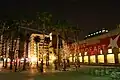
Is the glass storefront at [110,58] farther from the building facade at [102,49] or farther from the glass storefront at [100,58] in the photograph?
the glass storefront at [100,58]

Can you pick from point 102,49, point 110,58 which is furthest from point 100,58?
point 110,58

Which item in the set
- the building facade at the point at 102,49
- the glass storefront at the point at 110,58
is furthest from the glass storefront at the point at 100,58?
the glass storefront at the point at 110,58

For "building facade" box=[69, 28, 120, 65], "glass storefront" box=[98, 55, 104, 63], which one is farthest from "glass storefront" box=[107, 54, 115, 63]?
"glass storefront" box=[98, 55, 104, 63]

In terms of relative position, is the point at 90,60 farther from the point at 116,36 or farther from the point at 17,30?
the point at 17,30

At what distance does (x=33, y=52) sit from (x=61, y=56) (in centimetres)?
7985

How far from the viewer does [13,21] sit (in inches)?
1550

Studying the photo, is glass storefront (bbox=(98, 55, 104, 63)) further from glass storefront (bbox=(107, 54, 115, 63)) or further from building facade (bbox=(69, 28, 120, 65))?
glass storefront (bbox=(107, 54, 115, 63))

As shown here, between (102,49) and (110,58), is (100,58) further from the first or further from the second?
(110,58)

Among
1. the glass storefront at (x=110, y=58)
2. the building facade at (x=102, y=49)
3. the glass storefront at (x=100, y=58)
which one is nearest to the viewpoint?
the building facade at (x=102, y=49)

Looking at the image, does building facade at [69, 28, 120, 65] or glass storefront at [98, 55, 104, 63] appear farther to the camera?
glass storefront at [98, 55, 104, 63]

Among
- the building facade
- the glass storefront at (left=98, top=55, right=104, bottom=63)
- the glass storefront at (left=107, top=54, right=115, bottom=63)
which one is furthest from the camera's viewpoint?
the glass storefront at (left=98, top=55, right=104, bottom=63)

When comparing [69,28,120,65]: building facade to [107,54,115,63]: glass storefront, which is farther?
[107,54,115,63]: glass storefront

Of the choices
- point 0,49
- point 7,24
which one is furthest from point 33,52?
point 7,24

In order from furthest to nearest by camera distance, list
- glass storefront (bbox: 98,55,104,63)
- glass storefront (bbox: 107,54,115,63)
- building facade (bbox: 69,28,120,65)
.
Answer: glass storefront (bbox: 98,55,104,63), glass storefront (bbox: 107,54,115,63), building facade (bbox: 69,28,120,65)
